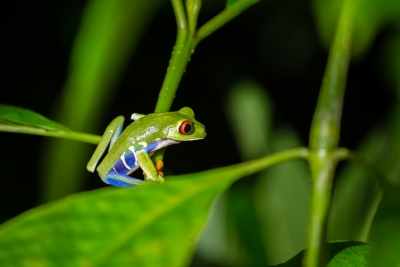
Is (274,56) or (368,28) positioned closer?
(368,28)

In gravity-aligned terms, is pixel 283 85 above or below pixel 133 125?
above

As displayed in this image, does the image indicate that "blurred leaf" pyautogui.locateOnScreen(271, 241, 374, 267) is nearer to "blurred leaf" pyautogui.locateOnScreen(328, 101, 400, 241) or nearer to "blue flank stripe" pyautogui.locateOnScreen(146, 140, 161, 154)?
"blue flank stripe" pyautogui.locateOnScreen(146, 140, 161, 154)

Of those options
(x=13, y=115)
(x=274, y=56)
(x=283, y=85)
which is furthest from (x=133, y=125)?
(x=283, y=85)

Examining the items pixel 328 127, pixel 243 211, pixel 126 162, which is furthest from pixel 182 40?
pixel 243 211

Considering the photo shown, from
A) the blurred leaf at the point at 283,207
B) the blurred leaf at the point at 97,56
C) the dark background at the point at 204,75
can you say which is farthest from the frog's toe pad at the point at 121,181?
the dark background at the point at 204,75

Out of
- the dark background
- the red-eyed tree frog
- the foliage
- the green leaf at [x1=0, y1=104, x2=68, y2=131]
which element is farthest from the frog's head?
the dark background

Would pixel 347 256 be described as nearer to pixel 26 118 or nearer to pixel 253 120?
pixel 26 118

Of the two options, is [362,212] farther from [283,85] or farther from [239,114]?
[283,85]
